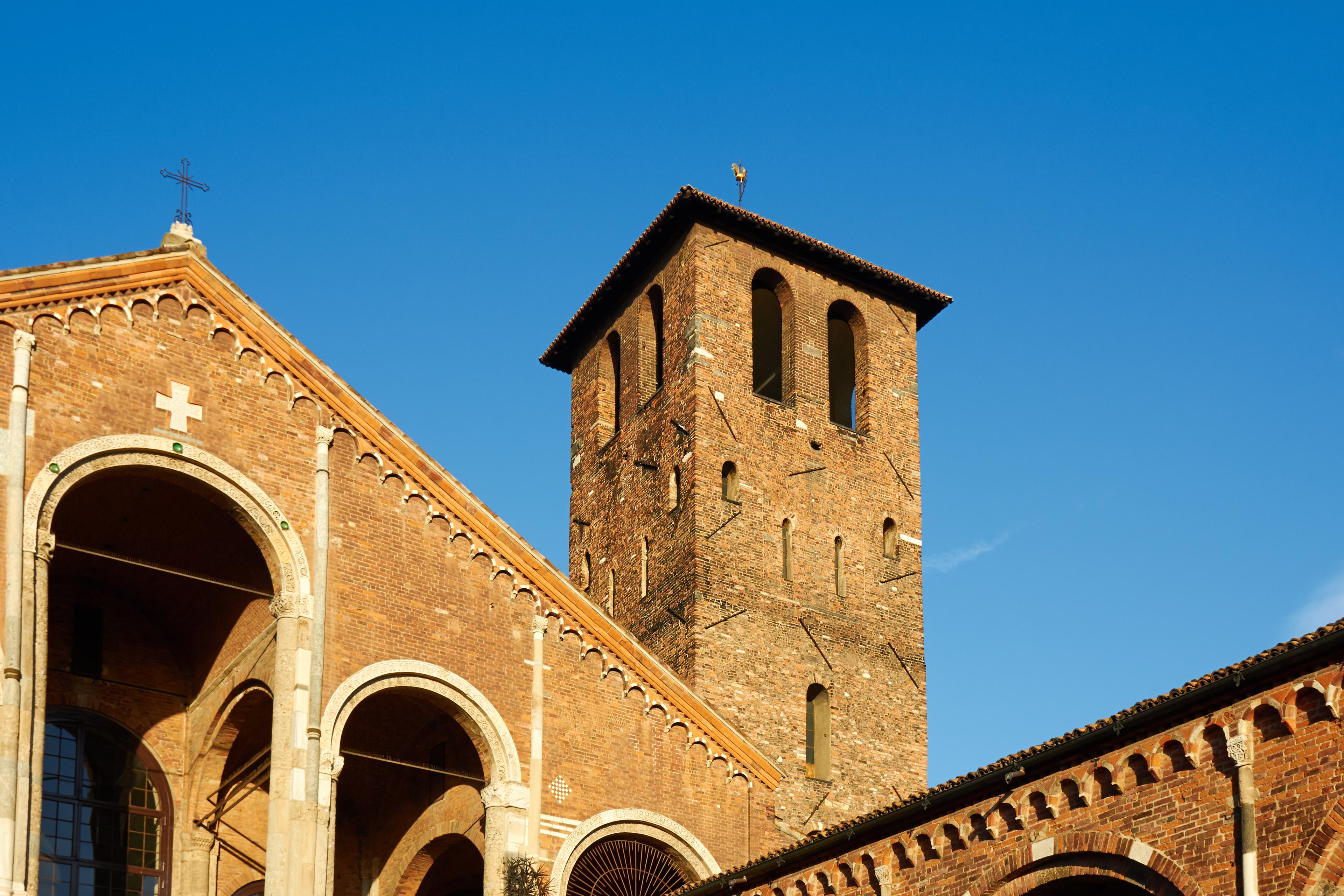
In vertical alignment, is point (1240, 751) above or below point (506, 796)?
below

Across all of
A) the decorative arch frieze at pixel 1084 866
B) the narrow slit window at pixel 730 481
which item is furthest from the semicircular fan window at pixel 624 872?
the narrow slit window at pixel 730 481

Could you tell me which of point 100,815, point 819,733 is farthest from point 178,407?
point 819,733

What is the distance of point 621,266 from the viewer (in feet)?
102

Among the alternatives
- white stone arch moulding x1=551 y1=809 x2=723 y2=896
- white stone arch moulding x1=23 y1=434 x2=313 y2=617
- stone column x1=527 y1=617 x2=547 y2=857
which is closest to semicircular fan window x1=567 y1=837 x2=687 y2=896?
white stone arch moulding x1=551 y1=809 x2=723 y2=896

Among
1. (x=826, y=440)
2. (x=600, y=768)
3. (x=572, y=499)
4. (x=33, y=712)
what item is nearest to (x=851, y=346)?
(x=826, y=440)

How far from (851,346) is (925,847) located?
16127 mm

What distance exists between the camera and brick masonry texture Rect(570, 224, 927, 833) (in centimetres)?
2664

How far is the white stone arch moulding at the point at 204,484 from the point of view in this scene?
18.3 meters

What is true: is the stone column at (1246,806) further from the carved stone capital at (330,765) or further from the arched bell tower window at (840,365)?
the arched bell tower window at (840,365)

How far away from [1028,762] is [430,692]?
800 centimetres

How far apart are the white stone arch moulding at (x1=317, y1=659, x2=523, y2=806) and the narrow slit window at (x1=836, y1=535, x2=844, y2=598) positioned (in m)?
9.01

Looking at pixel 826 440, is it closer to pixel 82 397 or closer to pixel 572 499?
pixel 572 499

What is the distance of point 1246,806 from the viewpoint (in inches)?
525

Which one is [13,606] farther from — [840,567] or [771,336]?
[771,336]
